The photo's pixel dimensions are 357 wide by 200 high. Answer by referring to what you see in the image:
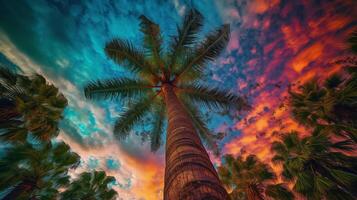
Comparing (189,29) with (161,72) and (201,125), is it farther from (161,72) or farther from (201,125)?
(201,125)

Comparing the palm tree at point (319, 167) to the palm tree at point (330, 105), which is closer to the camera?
the palm tree at point (319, 167)

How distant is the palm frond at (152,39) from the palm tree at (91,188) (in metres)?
10.6

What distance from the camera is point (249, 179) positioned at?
1116 cm

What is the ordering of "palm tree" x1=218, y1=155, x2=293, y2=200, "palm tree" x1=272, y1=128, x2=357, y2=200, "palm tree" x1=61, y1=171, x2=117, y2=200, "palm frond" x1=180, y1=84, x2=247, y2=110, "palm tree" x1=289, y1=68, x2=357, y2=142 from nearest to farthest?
"palm tree" x1=272, y1=128, x2=357, y2=200, "palm tree" x1=289, y1=68, x2=357, y2=142, "palm frond" x1=180, y1=84, x2=247, y2=110, "palm tree" x1=218, y1=155, x2=293, y2=200, "palm tree" x1=61, y1=171, x2=117, y2=200

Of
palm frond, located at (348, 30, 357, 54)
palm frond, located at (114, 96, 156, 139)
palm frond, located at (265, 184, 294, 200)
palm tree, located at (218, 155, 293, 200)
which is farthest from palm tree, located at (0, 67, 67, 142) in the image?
palm frond, located at (348, 30, 357, 54)

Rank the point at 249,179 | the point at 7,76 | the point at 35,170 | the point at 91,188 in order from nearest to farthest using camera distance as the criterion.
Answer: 1. the point at 7,76
2. the point at 35,170
3. the point at 249,179
4. the point at 91,188

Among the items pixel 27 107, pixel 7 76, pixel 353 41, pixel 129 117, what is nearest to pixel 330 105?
pixel 353 41

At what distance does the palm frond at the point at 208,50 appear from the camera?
27.0 ft

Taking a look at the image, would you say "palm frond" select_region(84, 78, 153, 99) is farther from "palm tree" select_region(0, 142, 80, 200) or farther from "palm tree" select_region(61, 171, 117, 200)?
"palm tree" select_region(61, 171, 117, 200)

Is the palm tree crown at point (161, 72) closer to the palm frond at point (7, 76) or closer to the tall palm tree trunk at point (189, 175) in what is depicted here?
the palm frond at point (7, 76)

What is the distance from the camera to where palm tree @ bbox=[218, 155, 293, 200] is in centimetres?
1012

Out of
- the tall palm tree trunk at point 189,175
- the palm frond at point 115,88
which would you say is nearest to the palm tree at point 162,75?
the palm frond at point 115,88

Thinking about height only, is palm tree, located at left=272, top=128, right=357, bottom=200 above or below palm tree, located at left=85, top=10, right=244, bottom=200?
below

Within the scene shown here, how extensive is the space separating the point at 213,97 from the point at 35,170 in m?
10.5
